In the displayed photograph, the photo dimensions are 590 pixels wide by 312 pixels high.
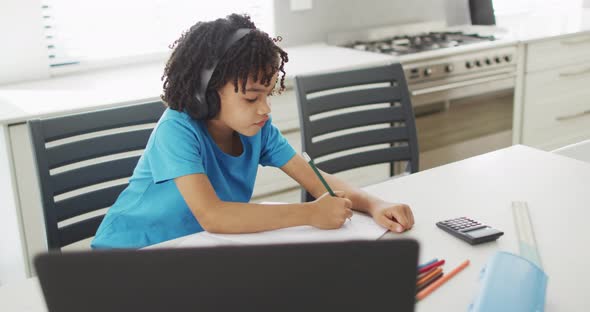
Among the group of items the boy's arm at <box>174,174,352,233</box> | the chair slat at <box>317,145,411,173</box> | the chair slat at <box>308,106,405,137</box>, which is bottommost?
the chair slat at <box>317,145,411,173</box>

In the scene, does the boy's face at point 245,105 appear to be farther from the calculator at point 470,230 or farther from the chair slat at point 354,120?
the chair slat at point 354,120

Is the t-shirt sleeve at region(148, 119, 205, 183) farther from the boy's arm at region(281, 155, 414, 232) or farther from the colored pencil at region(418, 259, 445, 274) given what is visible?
the colored pencil at region(418, 259, 445, 274)

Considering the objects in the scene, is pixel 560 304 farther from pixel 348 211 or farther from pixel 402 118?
pixel 402 118

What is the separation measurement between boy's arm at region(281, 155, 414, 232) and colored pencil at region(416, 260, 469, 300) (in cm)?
17

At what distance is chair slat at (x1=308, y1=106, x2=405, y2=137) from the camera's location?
1806 mm

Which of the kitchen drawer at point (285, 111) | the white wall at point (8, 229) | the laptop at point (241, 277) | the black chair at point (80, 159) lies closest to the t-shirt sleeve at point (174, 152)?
the black chair at point (80, 159)

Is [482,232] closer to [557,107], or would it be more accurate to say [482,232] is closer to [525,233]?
[525,233]

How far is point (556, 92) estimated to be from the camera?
3242 mm

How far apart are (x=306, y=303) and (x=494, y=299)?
0.44 m

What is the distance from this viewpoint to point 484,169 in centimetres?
152

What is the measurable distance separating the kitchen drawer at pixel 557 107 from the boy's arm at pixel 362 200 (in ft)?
6.43

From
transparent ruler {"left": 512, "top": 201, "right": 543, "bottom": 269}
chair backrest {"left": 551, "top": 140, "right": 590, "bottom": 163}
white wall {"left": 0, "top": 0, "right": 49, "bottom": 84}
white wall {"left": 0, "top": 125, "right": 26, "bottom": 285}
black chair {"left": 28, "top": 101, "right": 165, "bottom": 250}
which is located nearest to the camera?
transparent ruler {"left": 512, "top": 201, "right": 543, "bottom": 269}

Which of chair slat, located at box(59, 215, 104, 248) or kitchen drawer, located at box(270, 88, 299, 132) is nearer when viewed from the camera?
chair slat, located at box(59, 215, 104, 248)

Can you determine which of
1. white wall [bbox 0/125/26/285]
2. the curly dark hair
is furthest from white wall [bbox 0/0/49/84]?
the curly dark hair
